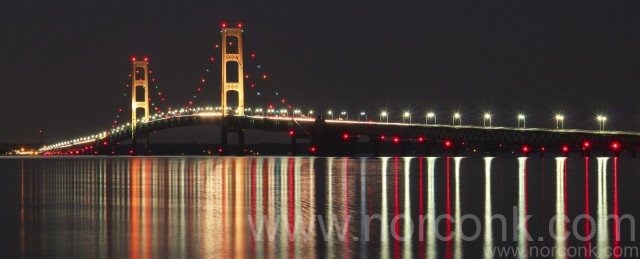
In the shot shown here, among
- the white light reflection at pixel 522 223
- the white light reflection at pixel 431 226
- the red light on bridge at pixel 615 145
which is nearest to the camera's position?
the white light reflection at pixel 431 226

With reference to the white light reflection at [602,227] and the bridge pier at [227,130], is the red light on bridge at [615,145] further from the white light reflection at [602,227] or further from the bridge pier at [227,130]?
the white light reflection at [602,227]

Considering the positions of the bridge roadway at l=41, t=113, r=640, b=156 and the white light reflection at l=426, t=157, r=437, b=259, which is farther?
the bridge roadway at l=41, t=113, r=640, b=156

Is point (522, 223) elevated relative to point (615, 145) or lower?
lower

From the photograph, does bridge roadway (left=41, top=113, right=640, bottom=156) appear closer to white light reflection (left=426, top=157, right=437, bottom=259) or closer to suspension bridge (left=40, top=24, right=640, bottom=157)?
suspension bridge (left=40, top=24, right=640, bottom=157)

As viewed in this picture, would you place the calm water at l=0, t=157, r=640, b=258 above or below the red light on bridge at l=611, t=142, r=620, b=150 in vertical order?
below

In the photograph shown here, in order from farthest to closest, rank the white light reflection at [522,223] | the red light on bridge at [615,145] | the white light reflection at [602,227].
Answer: the red light on bridge at [615,145], the white light reflection at [522,223], the white light reflection at [602,227]

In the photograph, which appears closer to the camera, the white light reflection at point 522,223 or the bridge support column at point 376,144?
the white light reflection at point 522,223

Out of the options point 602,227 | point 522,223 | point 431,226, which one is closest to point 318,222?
point 431,226

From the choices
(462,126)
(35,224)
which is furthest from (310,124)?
(35,224)

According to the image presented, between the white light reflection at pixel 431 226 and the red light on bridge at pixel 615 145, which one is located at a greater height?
the red light on bridge at pixel 615 145

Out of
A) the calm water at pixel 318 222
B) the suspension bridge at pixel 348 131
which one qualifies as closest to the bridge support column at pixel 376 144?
the suspension bridge at pixel 348 131

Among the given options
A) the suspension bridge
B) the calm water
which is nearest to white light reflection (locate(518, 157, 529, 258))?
the calm water

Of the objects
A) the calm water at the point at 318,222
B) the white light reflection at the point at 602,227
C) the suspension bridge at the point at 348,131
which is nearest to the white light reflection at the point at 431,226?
the calm water at the point at 318,222

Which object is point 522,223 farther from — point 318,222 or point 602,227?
point 318,222
